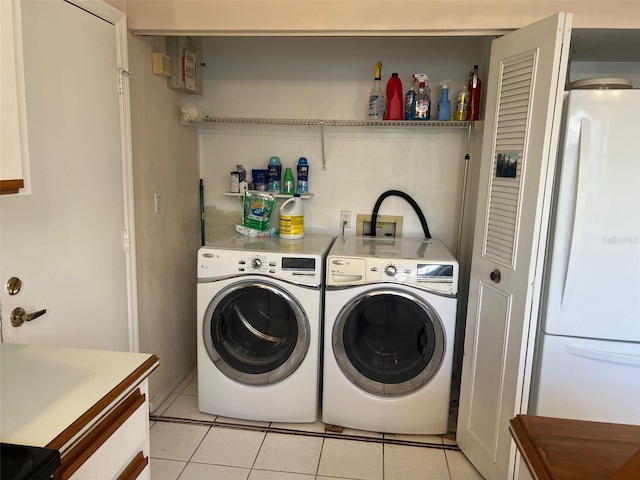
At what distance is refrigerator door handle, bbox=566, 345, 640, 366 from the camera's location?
1.83m

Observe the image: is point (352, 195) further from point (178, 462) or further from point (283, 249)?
point (178, 462)

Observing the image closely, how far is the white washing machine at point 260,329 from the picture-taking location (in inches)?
94.0

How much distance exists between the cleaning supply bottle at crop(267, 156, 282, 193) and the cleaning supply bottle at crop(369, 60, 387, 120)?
0.66 meters

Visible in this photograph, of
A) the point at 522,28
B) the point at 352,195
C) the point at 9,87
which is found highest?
the point at 522,28

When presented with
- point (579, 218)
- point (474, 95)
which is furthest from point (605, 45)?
point (579, 218)

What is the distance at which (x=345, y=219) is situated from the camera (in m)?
3.06

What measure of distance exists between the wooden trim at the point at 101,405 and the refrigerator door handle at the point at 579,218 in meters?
1.53

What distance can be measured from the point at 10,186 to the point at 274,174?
1.96 m

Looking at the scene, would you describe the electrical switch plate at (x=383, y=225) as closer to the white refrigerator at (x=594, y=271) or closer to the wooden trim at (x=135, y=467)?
the white refrigerator at (x=594, y=271)

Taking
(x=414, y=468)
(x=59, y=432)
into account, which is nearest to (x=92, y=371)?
(x=59, y=432)

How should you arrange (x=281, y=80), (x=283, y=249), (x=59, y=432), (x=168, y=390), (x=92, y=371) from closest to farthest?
(x=59, y=432) < (x=92, y=371) < (x=283, y=249) < (x=168, y=390) < (x=281, y=80)

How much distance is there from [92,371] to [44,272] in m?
0.68

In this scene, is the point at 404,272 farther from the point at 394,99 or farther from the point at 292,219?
the point at 394,99

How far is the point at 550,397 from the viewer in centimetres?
191
